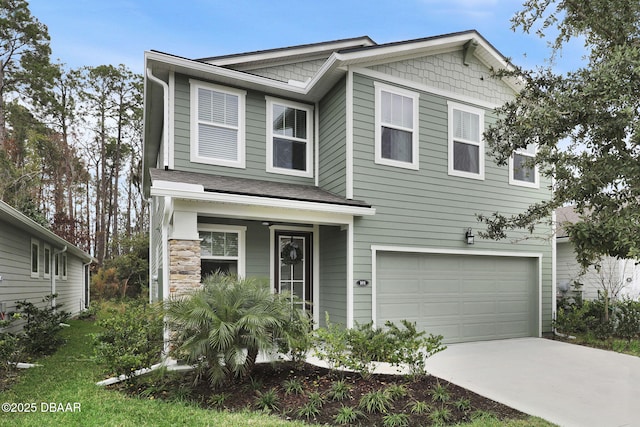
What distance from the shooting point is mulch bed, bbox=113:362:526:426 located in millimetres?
4695

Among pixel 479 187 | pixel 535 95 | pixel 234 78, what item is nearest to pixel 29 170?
pixel 234 78

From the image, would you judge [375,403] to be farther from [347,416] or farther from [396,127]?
[396,127]

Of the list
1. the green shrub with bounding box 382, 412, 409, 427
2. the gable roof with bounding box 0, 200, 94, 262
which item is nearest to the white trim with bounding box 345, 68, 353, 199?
the green shrub with bounding box 382, 412, 409, 427

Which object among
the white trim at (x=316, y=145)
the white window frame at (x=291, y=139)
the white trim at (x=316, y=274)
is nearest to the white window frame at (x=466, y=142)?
the white trim at (x=316, y=145)

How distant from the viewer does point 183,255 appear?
6.45 m

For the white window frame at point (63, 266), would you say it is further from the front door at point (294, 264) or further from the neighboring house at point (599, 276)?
the neighboring house at point (599, 276)

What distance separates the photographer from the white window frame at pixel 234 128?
26.7 feet

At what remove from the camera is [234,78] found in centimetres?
825

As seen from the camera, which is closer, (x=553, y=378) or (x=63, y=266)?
(x=553, y=378)

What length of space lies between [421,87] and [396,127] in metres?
1.13

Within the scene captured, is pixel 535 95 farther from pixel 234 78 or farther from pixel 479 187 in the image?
pixel 234 78

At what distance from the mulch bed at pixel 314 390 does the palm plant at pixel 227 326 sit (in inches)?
11.0

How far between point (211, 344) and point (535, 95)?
540 centimetres

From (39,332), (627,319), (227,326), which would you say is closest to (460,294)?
(627,319)
